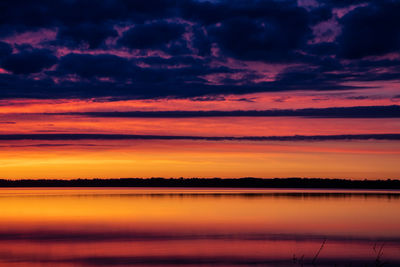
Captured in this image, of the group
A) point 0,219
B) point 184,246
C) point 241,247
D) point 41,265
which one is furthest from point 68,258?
point 0,219

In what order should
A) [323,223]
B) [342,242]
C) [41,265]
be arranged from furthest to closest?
[323,223] < [342,242] < [41,265]

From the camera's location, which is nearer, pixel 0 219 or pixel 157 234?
pixel 157 234

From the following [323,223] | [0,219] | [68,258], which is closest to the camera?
[68,258]

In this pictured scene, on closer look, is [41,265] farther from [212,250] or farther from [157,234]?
[157,234]

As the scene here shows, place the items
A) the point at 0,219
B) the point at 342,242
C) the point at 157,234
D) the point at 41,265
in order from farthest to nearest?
the point at 0,219
the point at 157,234
the point at 342,242
the point at 41,265

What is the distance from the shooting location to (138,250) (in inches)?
947

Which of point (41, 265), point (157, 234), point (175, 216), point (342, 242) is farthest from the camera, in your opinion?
point (175, 216)

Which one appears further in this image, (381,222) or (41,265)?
(381,222)

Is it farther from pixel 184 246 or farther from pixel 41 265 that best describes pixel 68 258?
→ pixel 184 246

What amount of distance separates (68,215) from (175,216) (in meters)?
7.35

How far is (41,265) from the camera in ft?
67.0

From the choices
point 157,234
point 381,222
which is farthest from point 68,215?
point 381,222

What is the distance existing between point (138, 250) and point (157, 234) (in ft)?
19.9

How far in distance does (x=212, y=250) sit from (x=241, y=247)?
1.35 m
